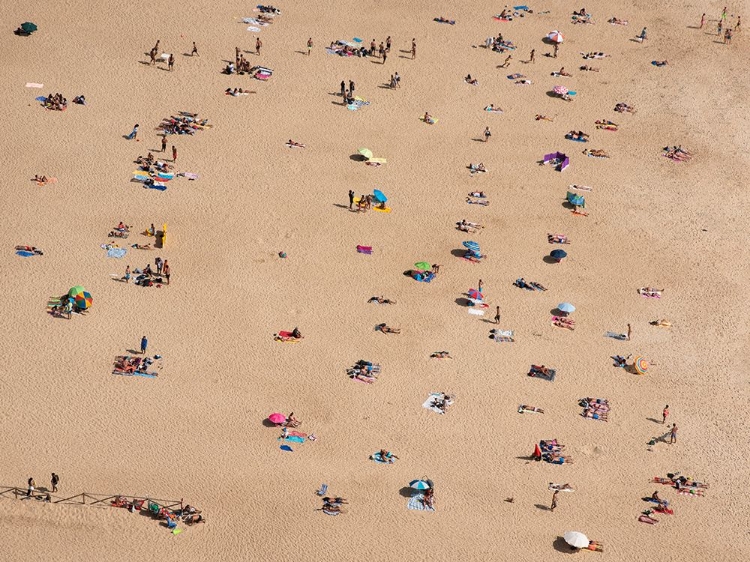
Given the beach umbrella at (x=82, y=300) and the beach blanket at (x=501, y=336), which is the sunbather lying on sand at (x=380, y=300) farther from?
the beach umbrella at (x=82, y=300)

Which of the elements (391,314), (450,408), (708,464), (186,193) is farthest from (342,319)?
(708,464)

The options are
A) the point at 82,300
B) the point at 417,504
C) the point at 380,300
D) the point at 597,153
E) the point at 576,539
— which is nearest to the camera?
the point at 576,539

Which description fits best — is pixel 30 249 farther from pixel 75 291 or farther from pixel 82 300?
pixel 82 300

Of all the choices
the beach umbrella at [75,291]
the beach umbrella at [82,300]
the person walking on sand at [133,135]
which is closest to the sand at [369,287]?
the beach umbrella at [82,300]

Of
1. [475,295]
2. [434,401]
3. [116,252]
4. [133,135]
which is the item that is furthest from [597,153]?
[116,252]

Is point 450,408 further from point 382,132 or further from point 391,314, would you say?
point 382,132

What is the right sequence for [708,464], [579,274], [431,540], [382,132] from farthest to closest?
[382,132]
[579,274]
[708,464]
[431,540]
